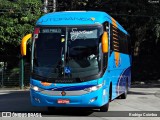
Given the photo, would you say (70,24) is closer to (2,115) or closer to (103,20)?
(103,20)

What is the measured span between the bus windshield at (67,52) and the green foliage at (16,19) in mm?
16494

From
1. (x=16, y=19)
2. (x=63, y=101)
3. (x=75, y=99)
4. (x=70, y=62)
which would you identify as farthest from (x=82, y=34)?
(x=16, y=19)

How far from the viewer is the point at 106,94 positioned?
539 inches

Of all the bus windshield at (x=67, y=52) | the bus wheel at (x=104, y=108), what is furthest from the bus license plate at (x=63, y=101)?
the bus wheel at (x=104, y=108)

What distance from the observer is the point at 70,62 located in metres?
13.0

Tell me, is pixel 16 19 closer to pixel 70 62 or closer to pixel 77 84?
pixel 70 62

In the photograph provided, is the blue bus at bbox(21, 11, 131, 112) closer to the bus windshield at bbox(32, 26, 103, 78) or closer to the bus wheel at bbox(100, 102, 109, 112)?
the bus windshield at bbox(32, 26, 103, 78)

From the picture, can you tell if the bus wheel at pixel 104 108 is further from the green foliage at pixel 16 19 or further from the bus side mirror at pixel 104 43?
the green foliage at pixel 16 19

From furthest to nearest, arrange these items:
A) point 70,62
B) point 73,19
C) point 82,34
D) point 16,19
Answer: point 16,19 → point 73,19 → point 82,34 → point 70,62

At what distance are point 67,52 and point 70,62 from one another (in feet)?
1.14

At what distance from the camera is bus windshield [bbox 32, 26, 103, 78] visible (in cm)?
1289

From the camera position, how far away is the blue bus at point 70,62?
12758mm

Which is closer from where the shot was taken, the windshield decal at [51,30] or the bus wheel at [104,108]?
the windshield decal at [51,30]

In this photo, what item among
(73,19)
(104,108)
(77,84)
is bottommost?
(104,108)
